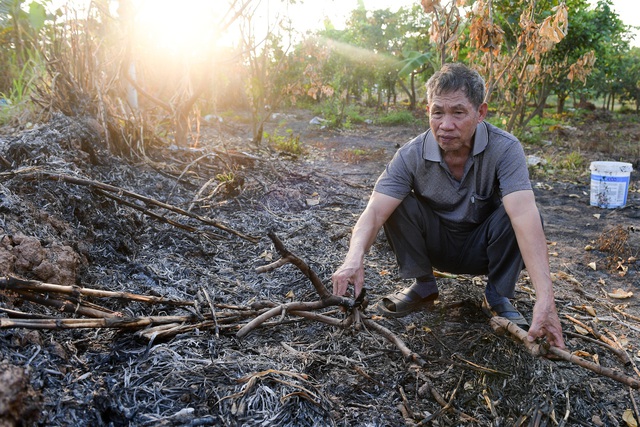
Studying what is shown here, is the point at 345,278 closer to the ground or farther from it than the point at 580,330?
farther from it

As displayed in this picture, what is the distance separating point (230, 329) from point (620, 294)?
2.37 m

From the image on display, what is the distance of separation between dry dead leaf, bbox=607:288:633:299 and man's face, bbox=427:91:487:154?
1.50 meters

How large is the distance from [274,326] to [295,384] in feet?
1.50

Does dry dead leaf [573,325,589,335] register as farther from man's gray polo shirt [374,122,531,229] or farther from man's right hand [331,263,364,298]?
man's right hand [331,263,364,298]

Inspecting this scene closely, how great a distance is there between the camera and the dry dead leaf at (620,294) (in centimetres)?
281

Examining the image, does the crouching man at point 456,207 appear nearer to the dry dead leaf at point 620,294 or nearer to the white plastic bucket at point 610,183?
the dry dead leaf at point 620,294

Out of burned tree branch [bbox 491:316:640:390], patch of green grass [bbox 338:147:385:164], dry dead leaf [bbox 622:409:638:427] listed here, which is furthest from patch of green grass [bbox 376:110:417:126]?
dry dead leaf [bbox 622:409:638:427]

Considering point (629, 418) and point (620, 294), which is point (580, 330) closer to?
point (629, 418)

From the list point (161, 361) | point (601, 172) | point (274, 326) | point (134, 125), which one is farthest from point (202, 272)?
point (601, 172)

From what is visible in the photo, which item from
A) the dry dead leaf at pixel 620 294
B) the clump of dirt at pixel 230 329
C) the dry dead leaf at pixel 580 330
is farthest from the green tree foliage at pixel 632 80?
the dry dead leaf at pixel 580 330

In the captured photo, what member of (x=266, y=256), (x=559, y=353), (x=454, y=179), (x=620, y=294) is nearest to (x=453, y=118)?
(x=454, y=179)

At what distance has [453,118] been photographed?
7.03 ft

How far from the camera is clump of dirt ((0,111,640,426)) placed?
1494 millimetres

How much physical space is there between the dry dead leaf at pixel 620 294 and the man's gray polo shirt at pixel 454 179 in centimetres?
116
